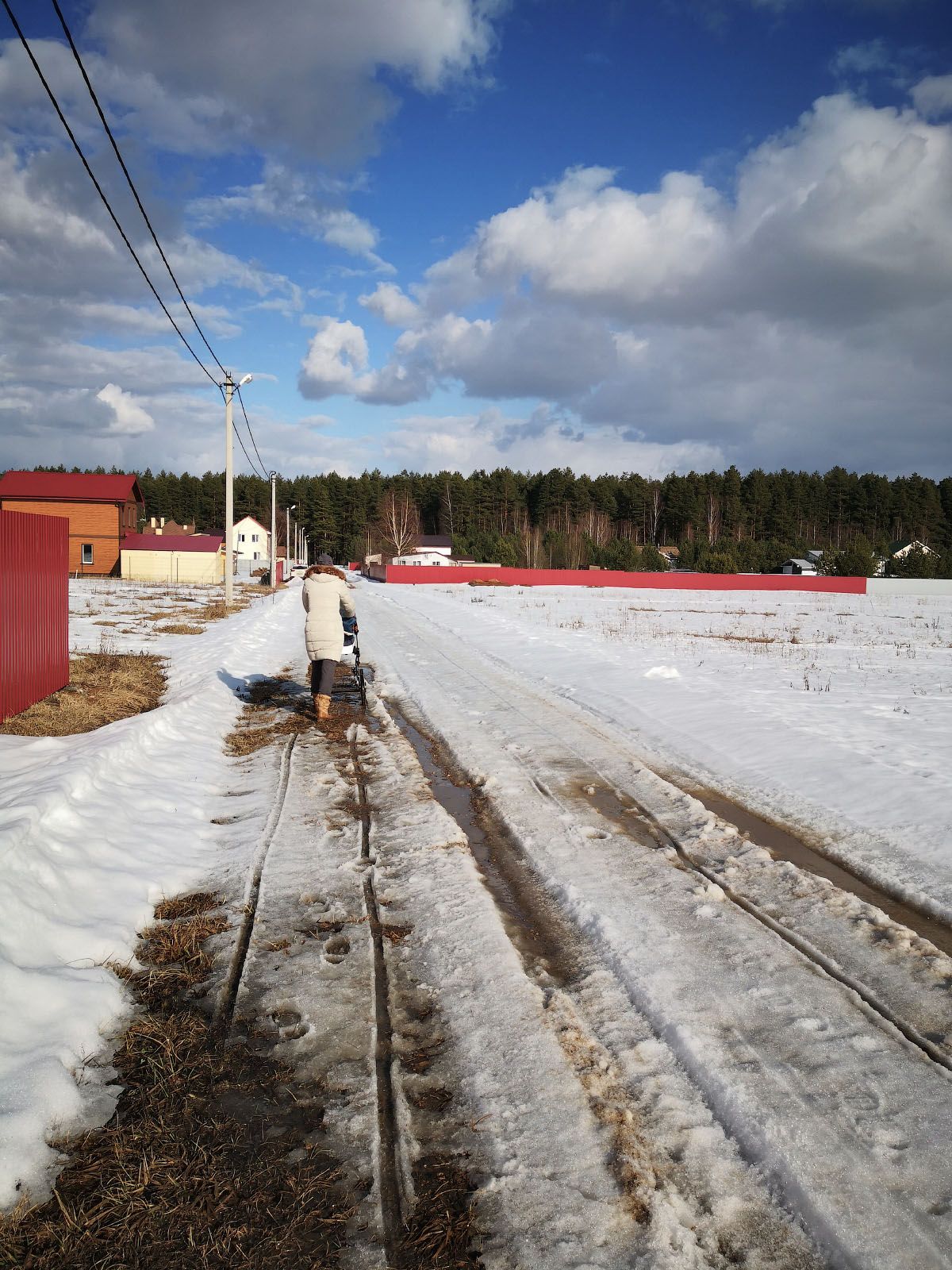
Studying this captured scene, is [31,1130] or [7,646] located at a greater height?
[7,646]

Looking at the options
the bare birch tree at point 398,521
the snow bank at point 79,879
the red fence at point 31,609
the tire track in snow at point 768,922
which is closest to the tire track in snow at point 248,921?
the snow bank at point 79,879

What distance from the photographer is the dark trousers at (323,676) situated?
9180mm

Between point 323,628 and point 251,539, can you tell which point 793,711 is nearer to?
point 323,628

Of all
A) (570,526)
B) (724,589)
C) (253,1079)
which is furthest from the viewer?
(570,526)

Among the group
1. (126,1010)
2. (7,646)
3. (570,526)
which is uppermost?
(570,526)

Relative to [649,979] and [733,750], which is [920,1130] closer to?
[649,979]

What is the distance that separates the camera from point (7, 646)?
8.57m

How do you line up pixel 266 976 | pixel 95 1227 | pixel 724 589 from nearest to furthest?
pixel 95 1227 → pixel 266 976 → pixel 724 589

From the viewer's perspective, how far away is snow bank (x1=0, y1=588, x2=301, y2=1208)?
270 centimetres

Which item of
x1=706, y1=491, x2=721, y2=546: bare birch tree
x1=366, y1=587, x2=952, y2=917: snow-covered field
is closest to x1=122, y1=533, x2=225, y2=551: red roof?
x1=366, y1=587, x2=952, y2=917: snow-covered field

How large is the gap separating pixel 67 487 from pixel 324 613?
168 feet

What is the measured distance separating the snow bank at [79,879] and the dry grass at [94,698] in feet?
2.36

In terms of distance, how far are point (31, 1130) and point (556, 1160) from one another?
1.75 meters

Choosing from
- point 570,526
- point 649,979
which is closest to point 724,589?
point 570,526
